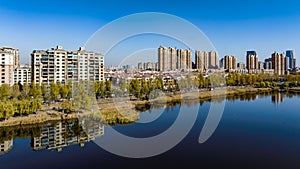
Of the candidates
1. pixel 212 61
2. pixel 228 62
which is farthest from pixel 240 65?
pixel 212 61

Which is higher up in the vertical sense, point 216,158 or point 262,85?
point 262,85

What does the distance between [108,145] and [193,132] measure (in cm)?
142

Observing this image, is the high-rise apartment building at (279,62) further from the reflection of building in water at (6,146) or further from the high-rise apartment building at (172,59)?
the reflection of building in water at (6,146)

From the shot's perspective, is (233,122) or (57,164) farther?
(233,122)

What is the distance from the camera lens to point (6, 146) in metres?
3.37

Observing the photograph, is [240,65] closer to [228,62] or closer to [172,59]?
[228,62]

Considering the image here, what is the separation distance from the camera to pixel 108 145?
11.1 ft

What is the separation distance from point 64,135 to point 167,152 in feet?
6.00

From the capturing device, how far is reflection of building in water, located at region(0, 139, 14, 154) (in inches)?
126

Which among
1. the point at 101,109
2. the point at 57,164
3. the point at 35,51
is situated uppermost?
the point at 35,51

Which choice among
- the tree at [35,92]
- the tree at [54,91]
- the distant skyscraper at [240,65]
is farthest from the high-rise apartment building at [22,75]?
the distant skyscraper at [240,65]

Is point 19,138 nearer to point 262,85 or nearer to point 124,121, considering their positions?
point 124,121

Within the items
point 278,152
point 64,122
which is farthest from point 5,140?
point 278,152

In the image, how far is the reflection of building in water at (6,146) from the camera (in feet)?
10.5
